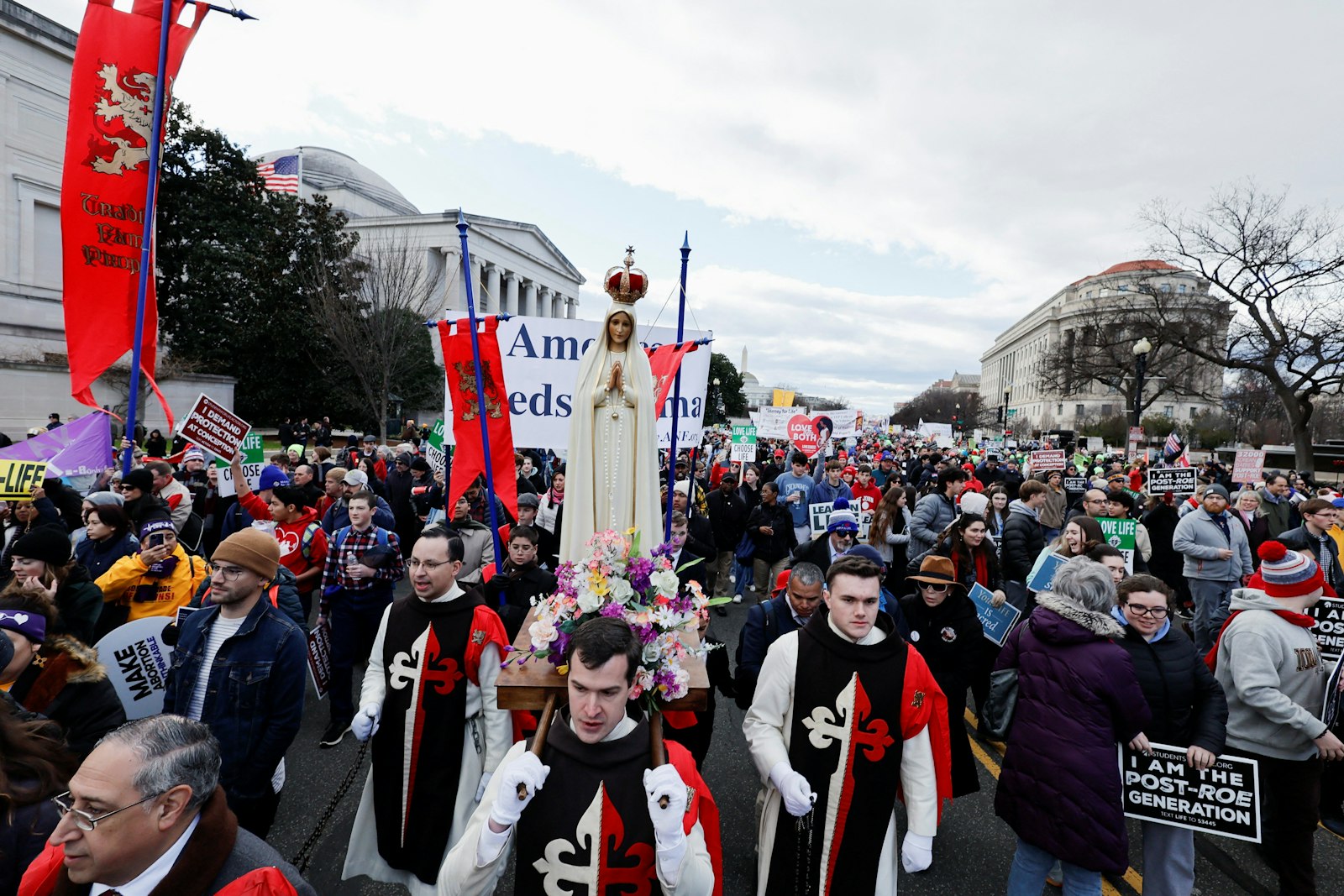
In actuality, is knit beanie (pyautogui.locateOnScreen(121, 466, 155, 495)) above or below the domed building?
below

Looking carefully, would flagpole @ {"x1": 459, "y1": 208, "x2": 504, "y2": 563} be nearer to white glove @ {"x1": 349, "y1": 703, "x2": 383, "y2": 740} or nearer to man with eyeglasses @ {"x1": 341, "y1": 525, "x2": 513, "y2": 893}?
man with eyeglasses @ {"x1": 341, "y1": 525, "x2": 513, "y2": 893}

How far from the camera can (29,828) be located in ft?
6.74

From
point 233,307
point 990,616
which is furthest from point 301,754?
point 233,307

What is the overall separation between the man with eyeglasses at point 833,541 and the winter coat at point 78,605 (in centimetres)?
514

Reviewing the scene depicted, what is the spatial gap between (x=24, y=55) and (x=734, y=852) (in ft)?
130

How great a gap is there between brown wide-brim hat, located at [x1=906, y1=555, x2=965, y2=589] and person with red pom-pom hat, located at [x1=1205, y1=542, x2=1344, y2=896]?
1503 millimetres

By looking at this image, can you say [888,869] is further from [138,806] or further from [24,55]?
[24,55]

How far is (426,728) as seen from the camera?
341 centimetres

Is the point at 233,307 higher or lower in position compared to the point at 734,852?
higher

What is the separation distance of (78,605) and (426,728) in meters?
2.19

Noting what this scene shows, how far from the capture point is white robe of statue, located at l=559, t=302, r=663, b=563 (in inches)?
159

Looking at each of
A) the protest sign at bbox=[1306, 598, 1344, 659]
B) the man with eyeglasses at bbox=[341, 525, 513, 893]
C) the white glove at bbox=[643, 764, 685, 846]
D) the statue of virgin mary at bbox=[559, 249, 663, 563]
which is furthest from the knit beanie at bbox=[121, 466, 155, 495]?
the protest sign at bbox=[1306, 598, 1344, 659]

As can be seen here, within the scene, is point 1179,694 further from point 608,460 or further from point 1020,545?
point 1020,545

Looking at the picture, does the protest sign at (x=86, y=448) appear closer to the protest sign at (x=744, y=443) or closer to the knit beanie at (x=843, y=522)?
the knit beanie at (x=843, y=522)
